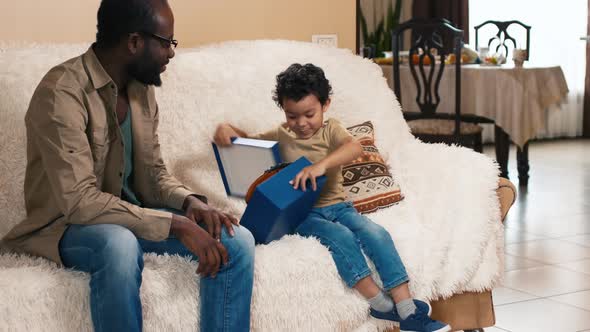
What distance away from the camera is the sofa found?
1.93 m

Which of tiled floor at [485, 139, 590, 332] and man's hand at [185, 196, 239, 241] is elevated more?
man's hand at [185, 196, 239, 241]

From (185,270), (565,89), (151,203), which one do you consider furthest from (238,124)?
(565,89)

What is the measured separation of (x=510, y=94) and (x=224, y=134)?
2822 millimetres

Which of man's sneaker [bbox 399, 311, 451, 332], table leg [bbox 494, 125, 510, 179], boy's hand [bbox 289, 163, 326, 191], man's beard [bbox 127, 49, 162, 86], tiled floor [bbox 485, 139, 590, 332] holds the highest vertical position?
man's beard [bbox 127, 49, 162, 86]

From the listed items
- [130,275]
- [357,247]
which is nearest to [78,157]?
[130,275]

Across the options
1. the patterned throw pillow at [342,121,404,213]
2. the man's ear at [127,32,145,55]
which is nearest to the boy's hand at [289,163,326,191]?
the patterned throw pillow at [342,121,404,213]

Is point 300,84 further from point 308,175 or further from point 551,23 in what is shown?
point 551,23

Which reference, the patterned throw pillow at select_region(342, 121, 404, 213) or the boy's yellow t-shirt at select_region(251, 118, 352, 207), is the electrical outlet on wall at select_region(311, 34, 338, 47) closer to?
the patterned throw pillow at select_region(342, 121, 404, 213)

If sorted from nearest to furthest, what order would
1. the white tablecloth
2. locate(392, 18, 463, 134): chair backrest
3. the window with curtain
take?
locate(392, 18, 463, 134): chair backrest < the white tablecloth < the window with curtain

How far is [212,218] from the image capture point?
199 centimetres

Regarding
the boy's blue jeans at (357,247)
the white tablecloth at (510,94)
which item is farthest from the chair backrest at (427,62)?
the boy's blue jeans at (357,247)

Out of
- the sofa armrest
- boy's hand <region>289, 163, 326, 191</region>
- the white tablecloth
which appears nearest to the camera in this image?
boy's hand <region>289, 163, 326, 191</region>

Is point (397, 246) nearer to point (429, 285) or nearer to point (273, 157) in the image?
point (429, 285)

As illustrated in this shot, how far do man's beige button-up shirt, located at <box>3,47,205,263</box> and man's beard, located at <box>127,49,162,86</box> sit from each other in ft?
0.22
